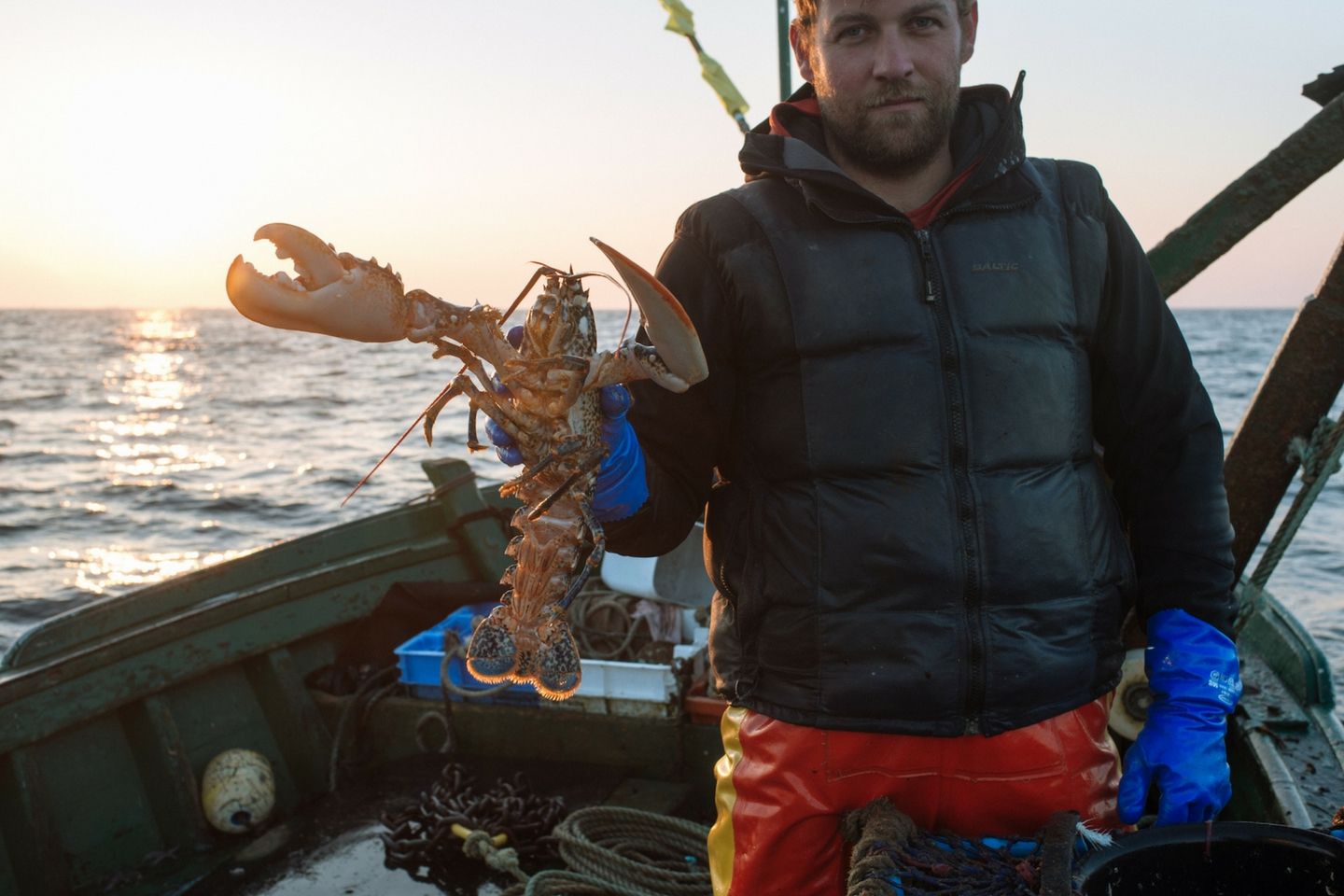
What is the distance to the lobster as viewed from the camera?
6.42ft

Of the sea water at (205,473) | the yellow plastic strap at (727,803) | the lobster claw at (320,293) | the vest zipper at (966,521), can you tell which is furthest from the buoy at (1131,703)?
the sea water at (205,473)

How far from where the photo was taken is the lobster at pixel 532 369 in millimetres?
1958

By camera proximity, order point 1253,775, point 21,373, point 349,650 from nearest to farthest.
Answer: point 1253,775 < point 349,650 < point 21,373

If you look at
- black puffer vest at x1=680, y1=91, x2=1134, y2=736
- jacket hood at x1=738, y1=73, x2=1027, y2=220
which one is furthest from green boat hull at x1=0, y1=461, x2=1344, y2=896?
jacket hood at x1=738, y1=73, x2=1027, y2=220

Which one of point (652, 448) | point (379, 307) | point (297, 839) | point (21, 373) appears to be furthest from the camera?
point (21, 373)

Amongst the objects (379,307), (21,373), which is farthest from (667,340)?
(21,373)

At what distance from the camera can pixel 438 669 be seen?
5266 mm

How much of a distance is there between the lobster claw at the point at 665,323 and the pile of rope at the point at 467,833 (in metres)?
2.77

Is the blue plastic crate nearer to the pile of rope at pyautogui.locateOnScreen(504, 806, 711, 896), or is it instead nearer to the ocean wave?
the pile of rope at pyautogui.locateOnScreen(504, 806, 711, 896)

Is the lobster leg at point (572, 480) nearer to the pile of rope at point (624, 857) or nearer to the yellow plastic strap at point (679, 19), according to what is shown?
the pile of rope at point (624, 857)

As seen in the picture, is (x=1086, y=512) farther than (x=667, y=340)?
Yes

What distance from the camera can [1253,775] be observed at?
3.51 meters

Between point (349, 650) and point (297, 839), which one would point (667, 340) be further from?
point (349, 650)

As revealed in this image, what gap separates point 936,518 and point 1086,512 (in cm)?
40
